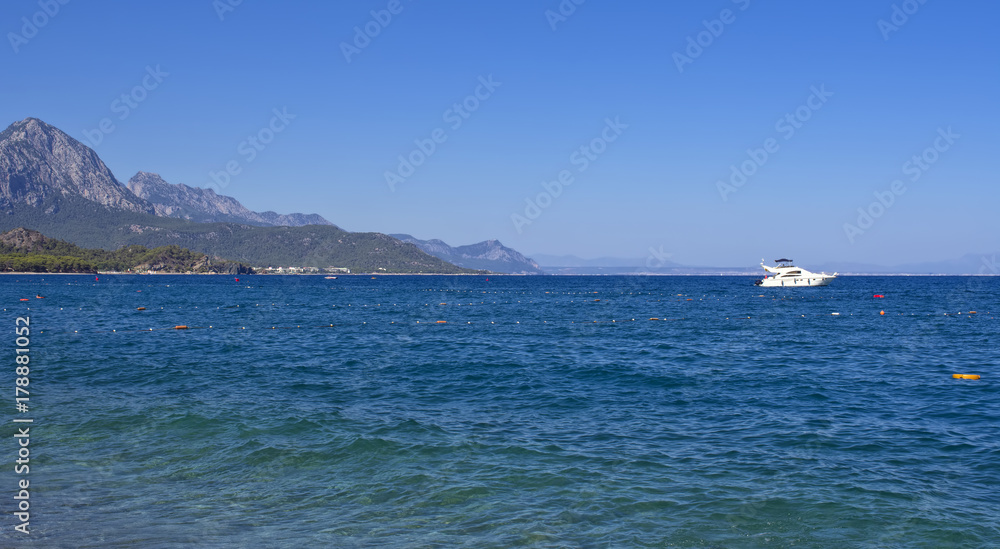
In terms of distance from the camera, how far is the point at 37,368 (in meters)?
34.1

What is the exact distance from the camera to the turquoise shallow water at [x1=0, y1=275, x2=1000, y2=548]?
44.5ft

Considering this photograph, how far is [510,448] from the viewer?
19.1 m

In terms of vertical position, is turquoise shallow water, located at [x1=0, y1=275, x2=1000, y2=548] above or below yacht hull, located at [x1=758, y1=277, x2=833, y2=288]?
below

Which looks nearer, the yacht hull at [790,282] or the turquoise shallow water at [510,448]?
the turquoise shallow water at [510,448]

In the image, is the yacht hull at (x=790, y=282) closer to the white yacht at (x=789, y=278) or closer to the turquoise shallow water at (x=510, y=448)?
the white yacht at (x=789, y=278)

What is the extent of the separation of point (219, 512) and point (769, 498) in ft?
40.8

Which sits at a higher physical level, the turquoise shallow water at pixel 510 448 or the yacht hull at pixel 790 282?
the yacht hull at pixel 790 282

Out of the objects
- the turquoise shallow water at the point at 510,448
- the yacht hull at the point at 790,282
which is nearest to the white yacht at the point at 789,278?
the yacht hull at the point at 790,282

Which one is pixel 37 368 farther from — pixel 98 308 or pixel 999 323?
pixel 999 323

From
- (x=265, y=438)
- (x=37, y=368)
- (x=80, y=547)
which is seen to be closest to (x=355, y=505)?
(x=80, y=547)

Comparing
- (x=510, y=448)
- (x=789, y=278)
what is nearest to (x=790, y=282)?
(x=789, y=278)

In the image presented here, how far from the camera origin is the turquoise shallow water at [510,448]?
535 inches

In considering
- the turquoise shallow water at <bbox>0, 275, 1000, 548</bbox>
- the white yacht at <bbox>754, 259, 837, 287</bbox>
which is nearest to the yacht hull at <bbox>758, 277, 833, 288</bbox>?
the white yacht at <bbox>754, 259, 837, 287</bbox>

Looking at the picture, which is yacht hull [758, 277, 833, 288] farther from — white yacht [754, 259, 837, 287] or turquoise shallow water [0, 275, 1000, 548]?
turquoise shallow water [0, 275, 1000, 548]
